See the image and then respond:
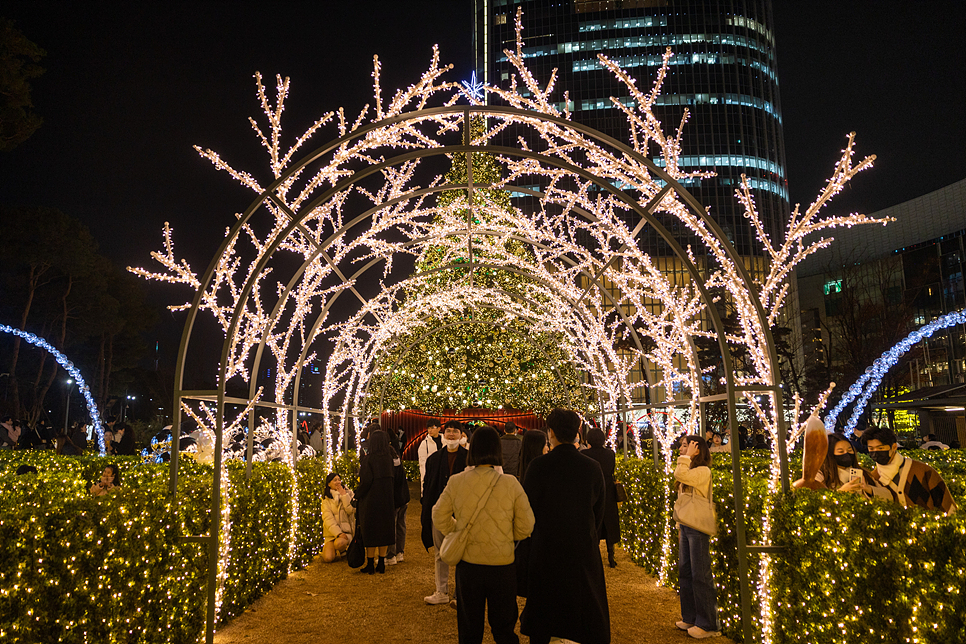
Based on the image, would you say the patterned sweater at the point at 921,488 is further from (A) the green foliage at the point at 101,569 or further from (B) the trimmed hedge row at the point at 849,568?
(A) the green foliage at the point at 101,569

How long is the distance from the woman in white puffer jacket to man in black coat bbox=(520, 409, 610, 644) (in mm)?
149

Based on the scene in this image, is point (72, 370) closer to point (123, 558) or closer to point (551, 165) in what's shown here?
point (123, 558)

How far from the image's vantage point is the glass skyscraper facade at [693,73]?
212ft

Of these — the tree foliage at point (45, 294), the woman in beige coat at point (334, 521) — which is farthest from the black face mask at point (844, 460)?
the tree foliage at point (45, 294)

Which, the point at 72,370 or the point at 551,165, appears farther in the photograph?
the point at 72,370

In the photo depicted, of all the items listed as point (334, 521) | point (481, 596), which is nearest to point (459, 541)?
point (481, 596)

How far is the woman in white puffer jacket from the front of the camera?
3818mm

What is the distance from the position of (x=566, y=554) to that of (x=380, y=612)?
2536 millimetres

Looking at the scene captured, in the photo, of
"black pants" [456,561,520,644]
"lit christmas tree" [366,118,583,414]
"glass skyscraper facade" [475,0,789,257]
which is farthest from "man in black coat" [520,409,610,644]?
"glass skyscraper facade" [475,0,789,257]

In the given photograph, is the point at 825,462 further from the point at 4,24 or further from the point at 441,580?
the point at 4,24

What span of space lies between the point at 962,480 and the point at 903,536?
3041 mm

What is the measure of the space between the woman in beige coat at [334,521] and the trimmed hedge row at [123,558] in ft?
4.72

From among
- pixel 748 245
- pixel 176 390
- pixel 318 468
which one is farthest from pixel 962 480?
pixel 748 245

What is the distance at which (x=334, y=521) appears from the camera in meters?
7.99
